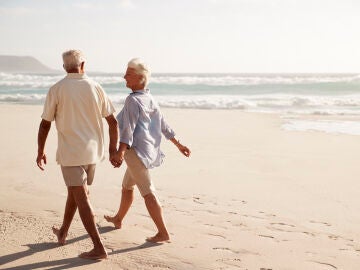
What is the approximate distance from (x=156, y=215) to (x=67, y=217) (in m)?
0.71

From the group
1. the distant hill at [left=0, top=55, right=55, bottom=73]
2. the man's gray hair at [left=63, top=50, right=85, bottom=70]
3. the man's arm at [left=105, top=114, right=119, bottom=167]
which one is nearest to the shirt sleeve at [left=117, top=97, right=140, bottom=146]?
the man's arm at [left=105, top=114, right=119, bottom=167]

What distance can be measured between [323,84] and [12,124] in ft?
90.9

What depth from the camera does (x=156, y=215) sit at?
13.1 ft

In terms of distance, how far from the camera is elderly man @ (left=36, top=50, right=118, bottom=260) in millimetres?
3455

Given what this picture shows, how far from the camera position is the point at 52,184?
600cm

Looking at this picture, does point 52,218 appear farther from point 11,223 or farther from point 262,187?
point 262,187

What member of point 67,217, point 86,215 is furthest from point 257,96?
point 86,215

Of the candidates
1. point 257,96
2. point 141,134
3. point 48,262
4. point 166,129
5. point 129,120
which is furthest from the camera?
point 257,96

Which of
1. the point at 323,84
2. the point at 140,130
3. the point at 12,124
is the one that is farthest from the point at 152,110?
the point at 323,84

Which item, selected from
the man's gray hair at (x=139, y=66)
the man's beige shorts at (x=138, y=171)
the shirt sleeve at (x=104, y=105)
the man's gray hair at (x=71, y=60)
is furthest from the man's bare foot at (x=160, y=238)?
the man's gray hair at (x=71, y=60)

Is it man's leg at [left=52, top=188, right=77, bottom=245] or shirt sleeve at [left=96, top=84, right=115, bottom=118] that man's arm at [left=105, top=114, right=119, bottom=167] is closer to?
shirt sleeve at [left=96, top=84, right=115, bottom=118]

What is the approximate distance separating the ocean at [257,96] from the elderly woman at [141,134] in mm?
8271

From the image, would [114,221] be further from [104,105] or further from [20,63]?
[20,63]

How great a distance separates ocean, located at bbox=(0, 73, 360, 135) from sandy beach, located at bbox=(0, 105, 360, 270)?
4.79m
